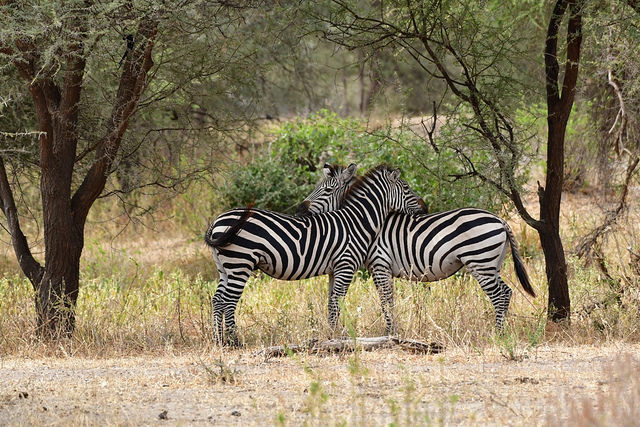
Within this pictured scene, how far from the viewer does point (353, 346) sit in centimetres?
751

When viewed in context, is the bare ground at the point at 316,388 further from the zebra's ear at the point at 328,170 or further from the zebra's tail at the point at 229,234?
the zebra's ear at the point at 328,170

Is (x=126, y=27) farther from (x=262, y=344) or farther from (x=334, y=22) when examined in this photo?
(x=262, y=344)

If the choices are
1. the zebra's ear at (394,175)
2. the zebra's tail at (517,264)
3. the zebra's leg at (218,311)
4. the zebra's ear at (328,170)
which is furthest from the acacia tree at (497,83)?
the zebra's leg at (218,311)

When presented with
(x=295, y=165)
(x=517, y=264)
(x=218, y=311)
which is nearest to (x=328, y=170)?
(x=218, y=311)

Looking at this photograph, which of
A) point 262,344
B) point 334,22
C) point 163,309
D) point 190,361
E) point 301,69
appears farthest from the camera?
point 301,69

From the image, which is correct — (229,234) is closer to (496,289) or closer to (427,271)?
(427,271)

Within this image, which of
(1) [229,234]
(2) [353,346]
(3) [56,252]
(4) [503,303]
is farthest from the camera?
(3) [56,252]

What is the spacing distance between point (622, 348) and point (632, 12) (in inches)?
149

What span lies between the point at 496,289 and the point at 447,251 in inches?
24.4

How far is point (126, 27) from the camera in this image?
27.0ft

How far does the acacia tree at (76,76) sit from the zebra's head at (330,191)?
68.5 inches

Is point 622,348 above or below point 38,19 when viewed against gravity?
below

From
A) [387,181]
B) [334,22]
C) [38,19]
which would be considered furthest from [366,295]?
[38,19]

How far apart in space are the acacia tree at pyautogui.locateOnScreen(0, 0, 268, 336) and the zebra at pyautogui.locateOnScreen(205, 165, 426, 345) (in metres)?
1.53
